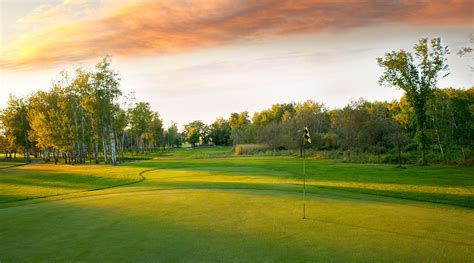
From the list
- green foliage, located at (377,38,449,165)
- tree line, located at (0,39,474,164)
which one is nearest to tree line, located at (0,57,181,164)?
tree line, located at (0,39,474,164)

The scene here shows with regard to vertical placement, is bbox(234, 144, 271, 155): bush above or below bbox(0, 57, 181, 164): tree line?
below

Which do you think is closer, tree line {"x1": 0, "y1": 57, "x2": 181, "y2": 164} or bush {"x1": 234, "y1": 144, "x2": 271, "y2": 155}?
tree line {"x1": 0, "y1": 57, "x2": 181, "y2": 164}

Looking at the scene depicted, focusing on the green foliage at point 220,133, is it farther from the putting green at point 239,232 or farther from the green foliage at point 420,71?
the putting green at point 239,232

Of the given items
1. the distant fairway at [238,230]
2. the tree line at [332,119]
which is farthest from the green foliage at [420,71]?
the distant fairway at [238,230]

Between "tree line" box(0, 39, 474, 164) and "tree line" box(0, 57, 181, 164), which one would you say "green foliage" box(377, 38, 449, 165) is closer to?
"tree line" box(0, 39, 474, 164)

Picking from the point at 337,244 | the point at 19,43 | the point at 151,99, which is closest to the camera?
the point at 337,244

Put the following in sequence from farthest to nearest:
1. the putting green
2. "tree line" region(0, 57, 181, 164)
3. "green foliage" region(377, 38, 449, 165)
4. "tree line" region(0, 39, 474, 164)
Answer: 1. "tree line" region(0, 57, 181, 164)
2. "tree line" region(0, 39, 474, 164)
3. "green foliage" region(377, 38, 449, 165)
4. the putting green

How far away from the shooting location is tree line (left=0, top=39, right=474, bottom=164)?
37.6 m

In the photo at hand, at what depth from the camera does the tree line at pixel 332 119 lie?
37625 mm

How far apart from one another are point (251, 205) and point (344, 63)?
93.2 feet

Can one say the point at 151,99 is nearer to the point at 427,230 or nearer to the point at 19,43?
the point at 19,43

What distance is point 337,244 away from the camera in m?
7.19

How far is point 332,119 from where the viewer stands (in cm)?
5859

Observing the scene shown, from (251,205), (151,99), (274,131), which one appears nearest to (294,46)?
(251,205)
